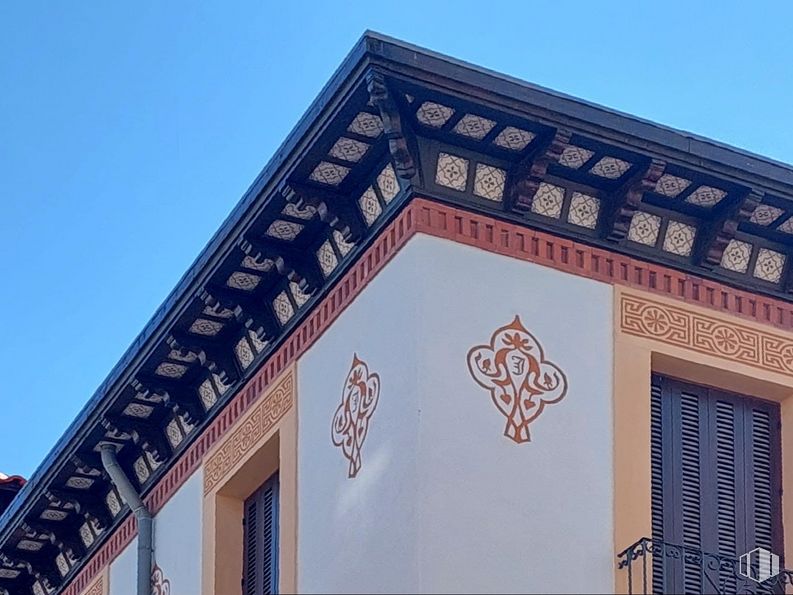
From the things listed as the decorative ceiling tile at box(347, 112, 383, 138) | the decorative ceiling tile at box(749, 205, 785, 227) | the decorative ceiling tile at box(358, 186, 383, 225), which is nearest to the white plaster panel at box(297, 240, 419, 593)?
the decorative ceiling tile at box(358, 186, 383, 225)

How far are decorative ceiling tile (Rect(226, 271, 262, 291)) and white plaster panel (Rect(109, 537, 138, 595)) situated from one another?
2.83 metres

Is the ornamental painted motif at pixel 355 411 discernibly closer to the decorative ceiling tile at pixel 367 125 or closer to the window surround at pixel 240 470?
the window surround at pixel 240 470

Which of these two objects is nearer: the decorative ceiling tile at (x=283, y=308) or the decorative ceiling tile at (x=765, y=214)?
the decorative ceiling tile at (x=765, y=214)

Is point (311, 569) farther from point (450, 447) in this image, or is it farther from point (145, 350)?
point (145, 350)

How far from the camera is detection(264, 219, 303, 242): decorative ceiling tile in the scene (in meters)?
14.7

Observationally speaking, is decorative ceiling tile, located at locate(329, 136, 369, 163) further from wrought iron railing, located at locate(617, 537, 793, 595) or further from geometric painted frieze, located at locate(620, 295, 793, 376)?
wrought iron railing, located at locate(617, 537, 793, 595)


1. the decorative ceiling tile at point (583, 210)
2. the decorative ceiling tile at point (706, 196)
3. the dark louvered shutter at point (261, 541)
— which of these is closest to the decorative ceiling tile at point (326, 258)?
the decorative ceiling tile at point (583, 210)

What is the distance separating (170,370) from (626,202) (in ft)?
12.8

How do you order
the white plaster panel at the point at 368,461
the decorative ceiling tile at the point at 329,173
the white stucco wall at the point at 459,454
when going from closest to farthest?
Result: the white stucco wall at the point at 459,454 → the white plaster panel at the point at 368,461 → the decorative ceiling tile at the point at 329,173

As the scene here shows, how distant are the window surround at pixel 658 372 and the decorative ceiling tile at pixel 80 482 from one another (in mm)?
5454

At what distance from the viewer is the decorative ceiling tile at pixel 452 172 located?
13945mm

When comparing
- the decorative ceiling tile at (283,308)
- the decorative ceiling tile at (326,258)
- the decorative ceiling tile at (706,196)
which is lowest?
the decorative ceiling tile at (283,308)

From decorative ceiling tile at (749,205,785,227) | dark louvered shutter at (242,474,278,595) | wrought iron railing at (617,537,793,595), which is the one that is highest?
decorative ceiling tile at (749,205,785,227)

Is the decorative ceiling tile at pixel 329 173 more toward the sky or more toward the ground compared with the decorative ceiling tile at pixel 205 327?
more toward the sky
